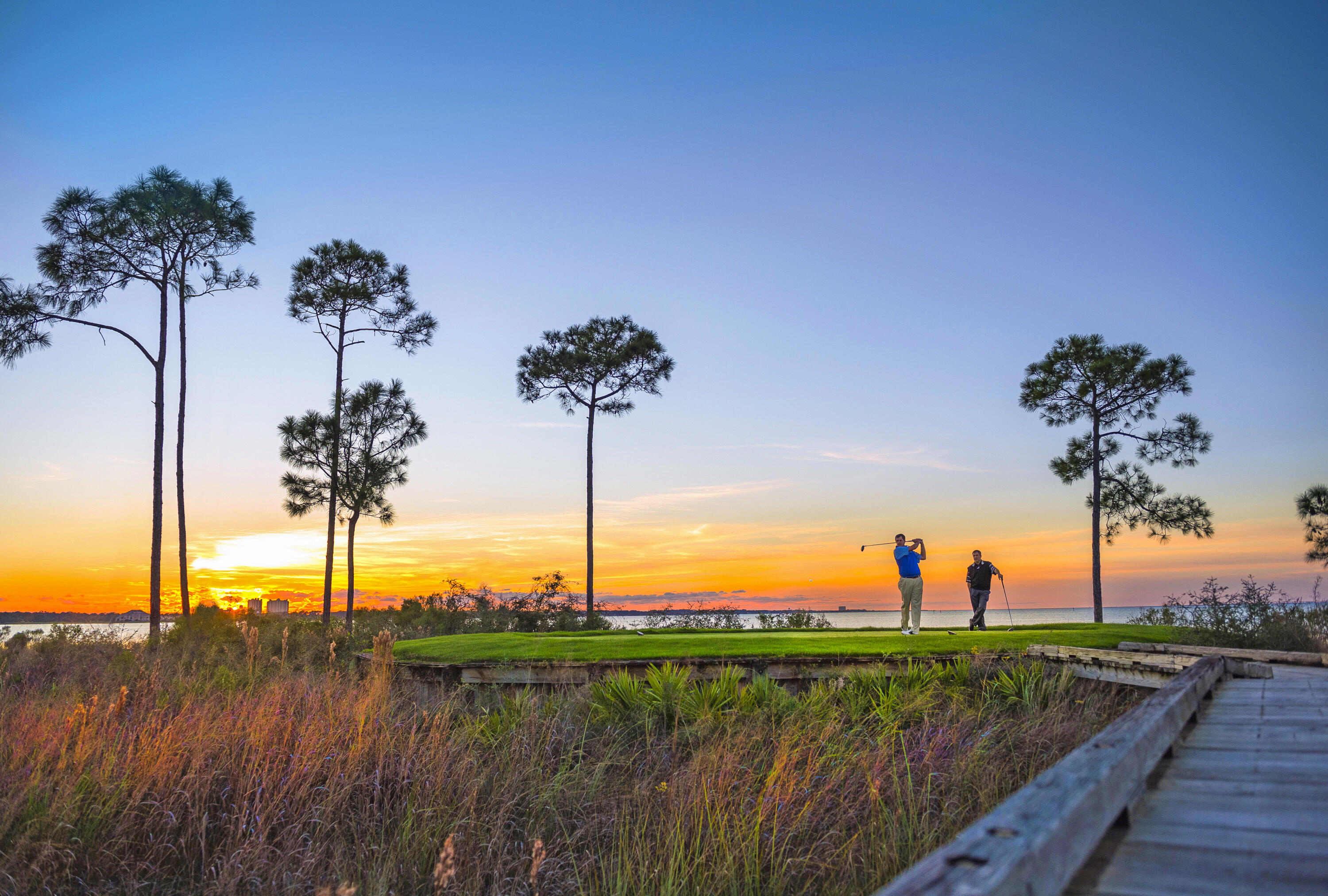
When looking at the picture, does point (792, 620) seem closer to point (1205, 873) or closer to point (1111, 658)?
point (1111, 658)

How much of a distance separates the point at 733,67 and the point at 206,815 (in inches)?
663

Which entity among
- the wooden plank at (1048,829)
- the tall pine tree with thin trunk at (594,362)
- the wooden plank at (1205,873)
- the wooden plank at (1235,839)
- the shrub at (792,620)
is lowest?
the shrub at (792,620)

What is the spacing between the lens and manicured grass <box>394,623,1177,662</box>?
12422 millimetres

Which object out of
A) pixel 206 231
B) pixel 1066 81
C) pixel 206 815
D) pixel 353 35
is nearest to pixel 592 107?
pixel 353 35

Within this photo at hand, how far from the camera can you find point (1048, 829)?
69.8 inches

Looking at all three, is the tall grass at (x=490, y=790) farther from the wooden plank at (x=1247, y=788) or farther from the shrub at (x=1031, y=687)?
the wooden plank at (x=1247, y=788)

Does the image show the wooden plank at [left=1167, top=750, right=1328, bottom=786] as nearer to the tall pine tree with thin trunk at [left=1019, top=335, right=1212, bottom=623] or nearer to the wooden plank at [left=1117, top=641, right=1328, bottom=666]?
the wooden plank at [left=1117, top=641, right=1328, bottom=666]

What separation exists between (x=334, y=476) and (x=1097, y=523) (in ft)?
98.9

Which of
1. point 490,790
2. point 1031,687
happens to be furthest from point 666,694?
point 1031,687

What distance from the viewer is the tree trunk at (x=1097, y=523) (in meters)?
27.5

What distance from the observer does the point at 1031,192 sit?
18.6 metres

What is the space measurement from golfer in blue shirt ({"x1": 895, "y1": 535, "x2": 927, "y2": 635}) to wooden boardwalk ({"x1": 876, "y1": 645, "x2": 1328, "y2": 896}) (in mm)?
10560

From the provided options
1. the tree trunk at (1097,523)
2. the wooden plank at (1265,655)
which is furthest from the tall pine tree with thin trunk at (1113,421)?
the wooden plank at (1265,655)

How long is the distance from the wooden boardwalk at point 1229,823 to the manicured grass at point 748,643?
690 centimetres
